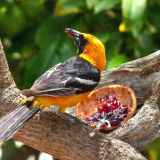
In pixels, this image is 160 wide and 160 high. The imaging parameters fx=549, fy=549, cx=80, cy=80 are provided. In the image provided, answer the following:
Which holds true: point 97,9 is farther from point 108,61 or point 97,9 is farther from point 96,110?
point 96,110

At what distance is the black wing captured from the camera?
1.74 meters

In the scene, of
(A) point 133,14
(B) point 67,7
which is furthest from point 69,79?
(B) point 67,7

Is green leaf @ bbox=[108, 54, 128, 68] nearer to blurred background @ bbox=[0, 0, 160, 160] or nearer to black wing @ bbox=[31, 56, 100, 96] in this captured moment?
blurred background @ bbox=[0, 0, 160, 160]

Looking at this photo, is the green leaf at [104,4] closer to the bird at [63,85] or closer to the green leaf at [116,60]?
the green leaf at [116,60]

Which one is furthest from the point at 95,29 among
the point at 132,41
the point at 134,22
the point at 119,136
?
the point at 119,136

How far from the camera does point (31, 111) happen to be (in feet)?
5.60

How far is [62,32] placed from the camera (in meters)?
3.09

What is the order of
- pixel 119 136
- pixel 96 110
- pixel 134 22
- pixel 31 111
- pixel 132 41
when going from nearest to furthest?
pixel 31 111
pixel 119 136
pixel 96 110
pixel 134 22
pixel 132 41

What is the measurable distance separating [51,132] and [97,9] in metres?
1.12

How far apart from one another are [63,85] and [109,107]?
366 millimetres

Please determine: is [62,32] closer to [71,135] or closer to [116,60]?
[116,60]

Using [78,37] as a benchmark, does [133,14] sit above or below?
below

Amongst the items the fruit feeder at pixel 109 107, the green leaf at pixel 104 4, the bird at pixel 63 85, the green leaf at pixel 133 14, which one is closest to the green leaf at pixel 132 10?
the green leaf at pixel 133 14

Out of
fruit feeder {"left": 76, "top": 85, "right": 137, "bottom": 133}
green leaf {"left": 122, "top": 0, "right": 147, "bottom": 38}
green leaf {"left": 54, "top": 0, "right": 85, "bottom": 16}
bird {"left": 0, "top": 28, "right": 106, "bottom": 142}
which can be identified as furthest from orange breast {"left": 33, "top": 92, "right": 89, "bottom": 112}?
green leaf {"left": 54, "top": 0, "right": 85, "bottom": 16}
